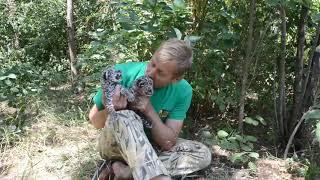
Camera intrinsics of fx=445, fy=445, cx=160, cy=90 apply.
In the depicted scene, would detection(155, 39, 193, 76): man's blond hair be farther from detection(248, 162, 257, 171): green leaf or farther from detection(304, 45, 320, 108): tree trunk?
detection(304, 45, 320, 108): tree trunk

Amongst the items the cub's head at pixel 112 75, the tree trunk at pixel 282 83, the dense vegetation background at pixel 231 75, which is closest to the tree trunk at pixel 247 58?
the dense vegetation background at pixel 231 75

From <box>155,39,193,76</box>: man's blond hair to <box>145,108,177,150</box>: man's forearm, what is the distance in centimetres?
26

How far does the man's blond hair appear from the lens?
6.89 feet

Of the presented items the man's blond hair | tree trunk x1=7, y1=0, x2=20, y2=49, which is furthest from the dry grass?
tree trunk x1=7, y1=0, x2=20, y2=49

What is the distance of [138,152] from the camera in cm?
199

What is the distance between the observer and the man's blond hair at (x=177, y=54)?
2.10 m

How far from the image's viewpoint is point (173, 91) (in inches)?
95.2

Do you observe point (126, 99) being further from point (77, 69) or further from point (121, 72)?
point (77, 69)

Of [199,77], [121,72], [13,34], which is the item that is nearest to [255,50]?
[199,77]

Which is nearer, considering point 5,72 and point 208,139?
point 208,139

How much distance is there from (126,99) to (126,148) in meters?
0.23

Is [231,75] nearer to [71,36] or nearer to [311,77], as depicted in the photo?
[311,77]

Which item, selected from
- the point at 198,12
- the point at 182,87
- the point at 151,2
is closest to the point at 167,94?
the point at 182,87

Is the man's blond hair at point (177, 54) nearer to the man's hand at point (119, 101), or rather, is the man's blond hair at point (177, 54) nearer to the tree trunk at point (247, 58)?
the man's hand at point (119, 101)
